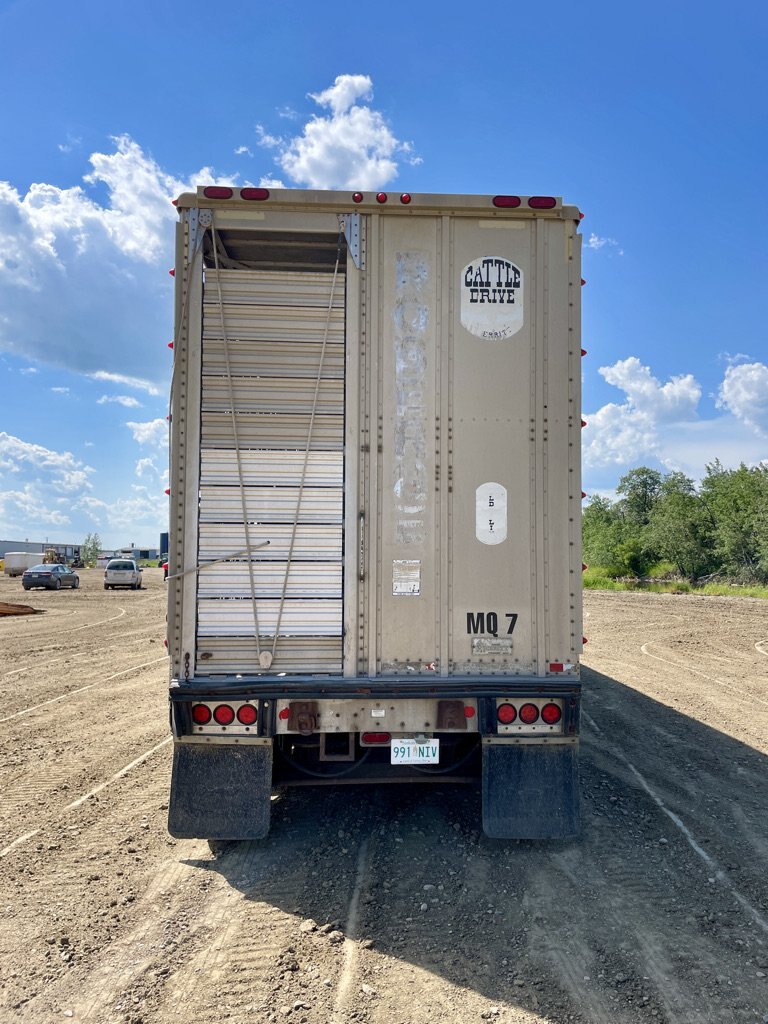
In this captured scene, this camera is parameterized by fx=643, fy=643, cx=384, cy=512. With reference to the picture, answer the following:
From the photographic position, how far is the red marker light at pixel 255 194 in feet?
13.6

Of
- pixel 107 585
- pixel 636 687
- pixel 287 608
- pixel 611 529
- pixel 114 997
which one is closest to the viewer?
pixel 114 997

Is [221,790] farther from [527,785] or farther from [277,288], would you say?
[277,288]

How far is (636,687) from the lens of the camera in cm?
1006

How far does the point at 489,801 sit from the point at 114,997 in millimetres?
2278

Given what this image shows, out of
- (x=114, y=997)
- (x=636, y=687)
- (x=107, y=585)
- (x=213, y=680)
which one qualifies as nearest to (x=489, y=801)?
(x=213, y=680)

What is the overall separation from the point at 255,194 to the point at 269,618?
2.74 m

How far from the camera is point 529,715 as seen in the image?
13.4 feet

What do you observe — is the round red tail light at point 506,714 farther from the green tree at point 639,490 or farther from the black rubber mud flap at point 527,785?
the green tree at point 639,490

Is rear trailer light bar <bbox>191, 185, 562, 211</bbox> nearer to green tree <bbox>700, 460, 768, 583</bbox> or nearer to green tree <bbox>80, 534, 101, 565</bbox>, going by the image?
green tree <bbox>700, 460, 768, 583</bbox>

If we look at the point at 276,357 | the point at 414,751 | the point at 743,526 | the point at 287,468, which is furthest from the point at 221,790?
the point at 743,526

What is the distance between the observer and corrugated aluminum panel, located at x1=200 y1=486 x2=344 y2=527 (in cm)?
417

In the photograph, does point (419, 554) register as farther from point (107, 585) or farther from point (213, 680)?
point (107, 585)

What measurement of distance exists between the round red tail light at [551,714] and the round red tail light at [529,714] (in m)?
0.05

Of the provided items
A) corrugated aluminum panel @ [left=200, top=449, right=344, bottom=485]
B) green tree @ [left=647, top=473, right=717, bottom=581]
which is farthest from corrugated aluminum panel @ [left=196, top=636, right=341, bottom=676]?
green tree @ [left=647, top=473, right=717, bottom=581]
